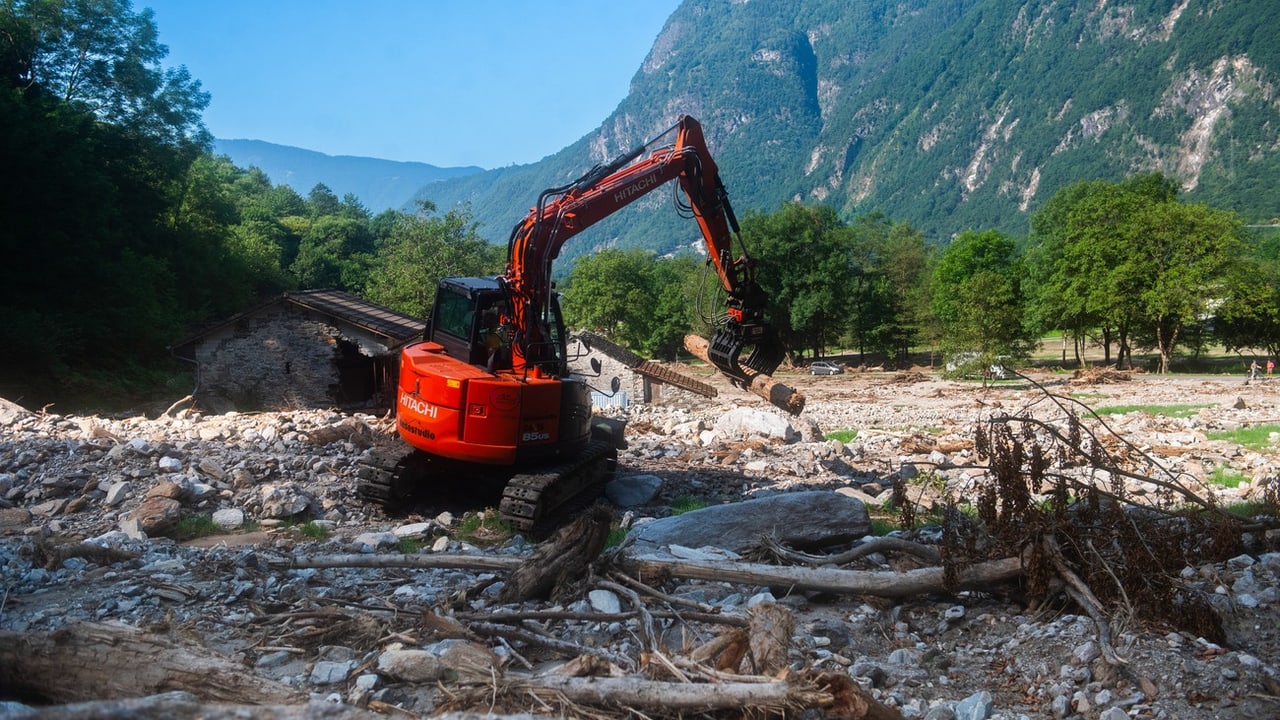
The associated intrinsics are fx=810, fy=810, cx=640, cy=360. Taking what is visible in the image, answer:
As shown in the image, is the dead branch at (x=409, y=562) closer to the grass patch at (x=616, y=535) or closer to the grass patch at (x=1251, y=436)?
the grass patch at (x=616, y=535)

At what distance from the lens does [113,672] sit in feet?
11.5

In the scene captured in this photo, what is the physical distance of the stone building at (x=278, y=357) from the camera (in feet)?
56.2

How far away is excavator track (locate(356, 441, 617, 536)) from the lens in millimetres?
7809

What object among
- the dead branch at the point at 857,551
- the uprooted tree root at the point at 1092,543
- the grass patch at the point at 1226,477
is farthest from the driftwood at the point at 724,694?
the grass patch at the point at 1226,477

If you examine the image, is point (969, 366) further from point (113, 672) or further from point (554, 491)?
point (113, 672)

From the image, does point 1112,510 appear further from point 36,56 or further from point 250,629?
point 36,56

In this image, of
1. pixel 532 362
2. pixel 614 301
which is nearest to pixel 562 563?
pixel 532 362

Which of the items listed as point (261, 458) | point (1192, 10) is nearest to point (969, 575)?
point (261, 458)

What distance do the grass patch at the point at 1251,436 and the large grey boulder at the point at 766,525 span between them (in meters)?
10.9

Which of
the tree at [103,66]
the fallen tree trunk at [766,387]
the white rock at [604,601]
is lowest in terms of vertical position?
the white rock at [604,601]

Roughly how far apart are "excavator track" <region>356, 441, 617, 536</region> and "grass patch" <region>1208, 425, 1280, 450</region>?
11794mm

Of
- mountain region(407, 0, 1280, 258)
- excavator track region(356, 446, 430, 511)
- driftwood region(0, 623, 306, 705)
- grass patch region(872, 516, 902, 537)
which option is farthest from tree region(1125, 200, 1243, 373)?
mountain region(407, 0, 1280, 258)

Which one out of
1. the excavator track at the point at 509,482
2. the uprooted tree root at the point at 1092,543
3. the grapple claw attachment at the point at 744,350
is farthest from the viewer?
the grapple claw attachment at the point at 744,350

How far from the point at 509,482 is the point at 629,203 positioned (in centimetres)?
366
